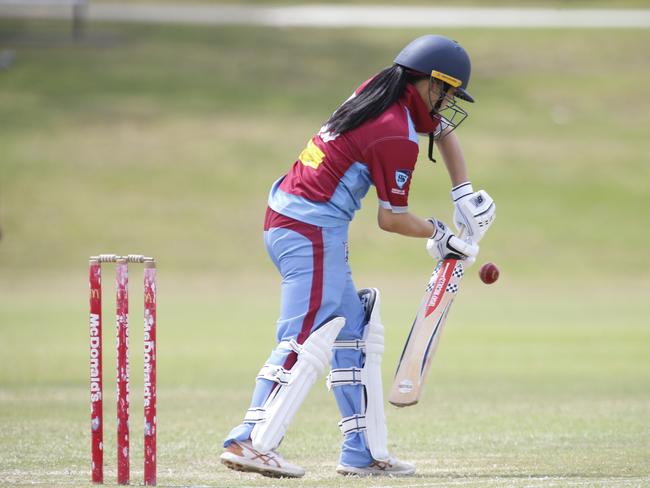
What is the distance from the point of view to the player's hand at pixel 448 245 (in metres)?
6.45

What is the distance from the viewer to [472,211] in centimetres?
657

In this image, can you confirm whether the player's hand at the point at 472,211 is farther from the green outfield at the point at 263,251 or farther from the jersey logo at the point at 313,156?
the green outfield at the point at 263,251

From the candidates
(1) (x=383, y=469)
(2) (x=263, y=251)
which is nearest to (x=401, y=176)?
(1) (x=383, y=469)

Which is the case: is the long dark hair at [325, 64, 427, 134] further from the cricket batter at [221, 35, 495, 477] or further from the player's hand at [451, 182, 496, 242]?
the player's hand at [451, 182, 496, 242]

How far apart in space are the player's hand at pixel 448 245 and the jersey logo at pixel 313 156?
0.63 meters

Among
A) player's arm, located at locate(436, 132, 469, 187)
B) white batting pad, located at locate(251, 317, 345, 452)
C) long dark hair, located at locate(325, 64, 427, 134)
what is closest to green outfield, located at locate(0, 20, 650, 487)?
white batting pad, located at locate(251, 317, 345, 452)

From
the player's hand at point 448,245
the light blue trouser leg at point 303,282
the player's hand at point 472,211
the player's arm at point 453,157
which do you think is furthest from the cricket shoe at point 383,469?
the player's arm at point 453,157

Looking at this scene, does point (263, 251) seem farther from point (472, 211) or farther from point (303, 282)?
point (303, 282)

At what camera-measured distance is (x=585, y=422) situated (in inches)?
334

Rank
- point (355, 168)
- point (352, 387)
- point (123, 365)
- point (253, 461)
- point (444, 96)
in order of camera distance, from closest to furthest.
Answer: point (123, 365)
point (253, 461)
point (355, 168)
point (444, 96)
point (352, 387)

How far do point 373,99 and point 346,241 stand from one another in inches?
27.1

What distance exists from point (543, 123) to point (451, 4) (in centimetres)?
1057

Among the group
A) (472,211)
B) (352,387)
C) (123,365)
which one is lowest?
(352,387)

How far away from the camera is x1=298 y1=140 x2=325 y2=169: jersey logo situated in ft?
20.8
